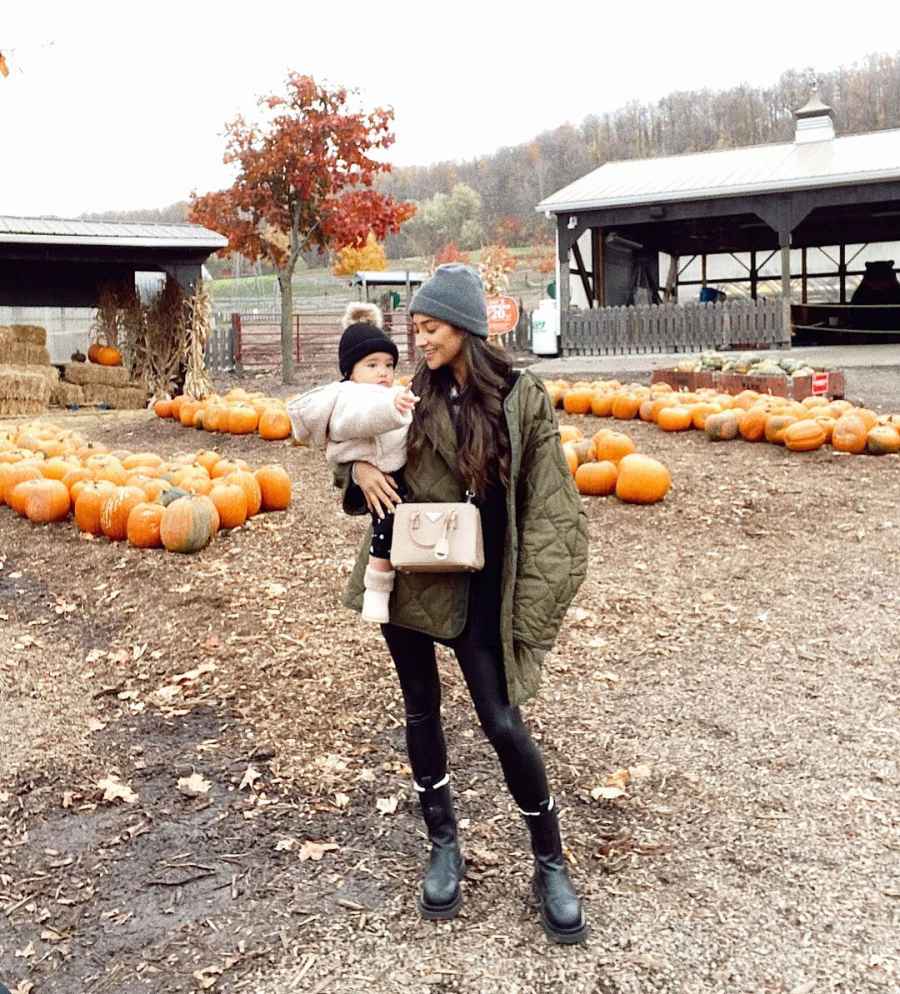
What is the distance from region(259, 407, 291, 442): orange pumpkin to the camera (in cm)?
888

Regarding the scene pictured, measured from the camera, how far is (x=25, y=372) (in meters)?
15.0

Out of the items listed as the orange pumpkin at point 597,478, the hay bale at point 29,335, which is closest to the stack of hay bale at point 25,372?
the hay bale at point 29,335

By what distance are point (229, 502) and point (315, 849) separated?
3.21 m

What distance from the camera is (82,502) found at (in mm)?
6004

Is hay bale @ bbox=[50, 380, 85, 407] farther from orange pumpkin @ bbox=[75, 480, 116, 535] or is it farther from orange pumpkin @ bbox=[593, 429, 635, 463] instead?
orange pumpkin @ bbox=[593, 429, 635, 463]

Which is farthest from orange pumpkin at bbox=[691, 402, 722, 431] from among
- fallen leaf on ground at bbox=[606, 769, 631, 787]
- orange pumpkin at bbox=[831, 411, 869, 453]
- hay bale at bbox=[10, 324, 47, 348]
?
hay bale at bbox=[10, 324, 47, 348]

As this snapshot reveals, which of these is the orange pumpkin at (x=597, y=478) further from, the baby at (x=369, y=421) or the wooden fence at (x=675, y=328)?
the wooden fence at (x=675, y=328)

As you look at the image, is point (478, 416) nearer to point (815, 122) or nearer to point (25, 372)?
point (25, 372)

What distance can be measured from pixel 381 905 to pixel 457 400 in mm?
1325

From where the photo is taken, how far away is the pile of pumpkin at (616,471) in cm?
643

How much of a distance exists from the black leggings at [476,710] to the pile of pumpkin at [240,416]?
6178 mm

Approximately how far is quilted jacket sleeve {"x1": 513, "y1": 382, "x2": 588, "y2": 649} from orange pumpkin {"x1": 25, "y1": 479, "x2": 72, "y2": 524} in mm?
4614

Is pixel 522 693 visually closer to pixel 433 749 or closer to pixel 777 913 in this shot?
pixel 433 749

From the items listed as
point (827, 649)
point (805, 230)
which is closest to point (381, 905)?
point (827, 649)
